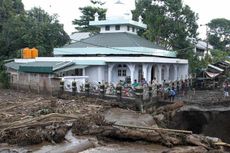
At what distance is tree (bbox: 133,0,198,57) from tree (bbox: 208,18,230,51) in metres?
40.6

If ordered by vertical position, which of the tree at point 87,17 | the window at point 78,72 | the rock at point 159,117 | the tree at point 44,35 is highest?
the tree at point 87,17

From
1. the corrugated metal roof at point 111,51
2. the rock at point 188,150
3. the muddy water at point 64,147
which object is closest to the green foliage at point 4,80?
the corrugated metal roof at point 111,51

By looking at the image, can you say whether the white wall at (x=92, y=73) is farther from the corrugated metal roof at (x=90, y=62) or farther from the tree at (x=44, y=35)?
the tree at (x=44, y=35)

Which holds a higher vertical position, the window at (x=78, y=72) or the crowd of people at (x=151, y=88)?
the window at (x=78, y=72)

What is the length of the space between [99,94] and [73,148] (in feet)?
38.3

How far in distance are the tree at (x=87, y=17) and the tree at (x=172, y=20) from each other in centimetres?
1287

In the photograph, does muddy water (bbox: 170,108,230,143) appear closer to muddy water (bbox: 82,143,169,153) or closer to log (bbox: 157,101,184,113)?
log (bbox: 157,101,184,113)

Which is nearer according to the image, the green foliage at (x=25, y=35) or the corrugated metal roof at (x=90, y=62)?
the corrugated metal roof at (x=90, y=62)

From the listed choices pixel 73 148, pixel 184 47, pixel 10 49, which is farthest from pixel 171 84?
pixel 10 49

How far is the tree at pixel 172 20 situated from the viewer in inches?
1547

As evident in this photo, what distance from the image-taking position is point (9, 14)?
46.5 m

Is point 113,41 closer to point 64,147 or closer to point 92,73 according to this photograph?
point 92,73

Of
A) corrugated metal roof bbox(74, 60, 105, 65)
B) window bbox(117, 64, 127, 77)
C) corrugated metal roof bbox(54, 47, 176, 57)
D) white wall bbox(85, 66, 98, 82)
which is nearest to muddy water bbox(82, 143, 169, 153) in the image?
corrugated metal roof bbox(74, 60, 105, 65)

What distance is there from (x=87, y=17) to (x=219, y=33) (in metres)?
43.8
